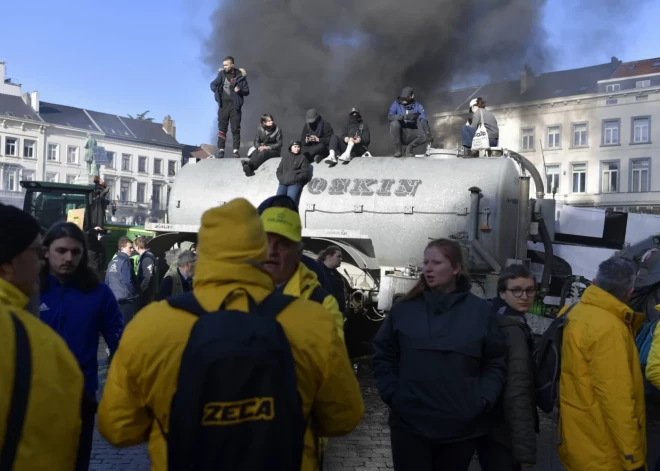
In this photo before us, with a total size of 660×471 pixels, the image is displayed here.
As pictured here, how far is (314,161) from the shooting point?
11.2 m

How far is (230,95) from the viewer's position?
12578 millimetres

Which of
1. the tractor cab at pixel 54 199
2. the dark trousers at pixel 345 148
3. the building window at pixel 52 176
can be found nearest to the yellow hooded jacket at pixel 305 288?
the dark trousers at pixel 345 148

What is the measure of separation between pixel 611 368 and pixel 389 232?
273 inches

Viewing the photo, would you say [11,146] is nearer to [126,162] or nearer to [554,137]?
[126,162]

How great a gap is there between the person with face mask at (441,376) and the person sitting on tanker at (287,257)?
584 mm

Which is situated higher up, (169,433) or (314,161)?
(314,161)

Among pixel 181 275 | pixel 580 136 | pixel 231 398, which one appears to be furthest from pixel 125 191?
pixel 231 398

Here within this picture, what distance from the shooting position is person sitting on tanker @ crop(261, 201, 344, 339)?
299 cm

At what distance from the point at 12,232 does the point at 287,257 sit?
114 cm

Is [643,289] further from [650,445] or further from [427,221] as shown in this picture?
[427,221]

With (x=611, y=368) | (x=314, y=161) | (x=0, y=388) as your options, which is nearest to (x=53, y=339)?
(x=0, y=388)

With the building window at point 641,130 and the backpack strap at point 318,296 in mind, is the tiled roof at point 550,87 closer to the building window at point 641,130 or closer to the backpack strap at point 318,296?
the building window at point 641,130

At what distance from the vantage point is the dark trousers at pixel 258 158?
1145cm

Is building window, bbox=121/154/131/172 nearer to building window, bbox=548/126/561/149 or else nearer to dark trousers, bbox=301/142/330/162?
building window, bbox=548/126/561/149
